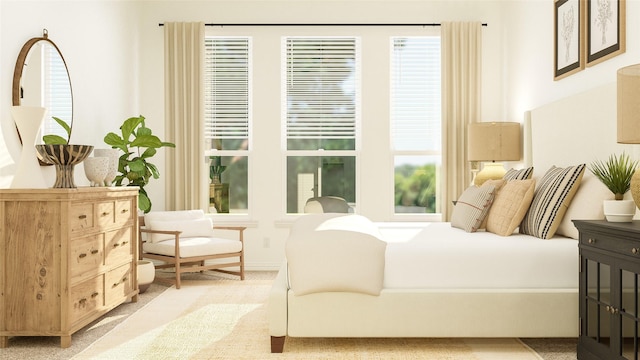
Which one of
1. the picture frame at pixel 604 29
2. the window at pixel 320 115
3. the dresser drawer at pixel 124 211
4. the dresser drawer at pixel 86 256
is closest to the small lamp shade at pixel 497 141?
the picture frame at pixel 604 29

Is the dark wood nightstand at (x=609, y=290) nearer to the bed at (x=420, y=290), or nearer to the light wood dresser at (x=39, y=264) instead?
the bed at (x=420, y=290)

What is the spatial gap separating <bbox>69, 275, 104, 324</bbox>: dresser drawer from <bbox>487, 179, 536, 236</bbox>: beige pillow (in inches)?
102

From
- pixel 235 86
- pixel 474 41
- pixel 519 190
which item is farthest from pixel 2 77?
pixel 474 41

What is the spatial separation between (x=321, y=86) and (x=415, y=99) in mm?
1033

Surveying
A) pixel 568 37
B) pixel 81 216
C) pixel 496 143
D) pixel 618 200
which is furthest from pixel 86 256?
pixel 568 37

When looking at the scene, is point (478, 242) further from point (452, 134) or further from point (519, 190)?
point (452, 134)

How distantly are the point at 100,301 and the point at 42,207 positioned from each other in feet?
2.58

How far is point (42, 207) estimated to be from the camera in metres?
3.10

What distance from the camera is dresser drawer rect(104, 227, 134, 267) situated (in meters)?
3.72

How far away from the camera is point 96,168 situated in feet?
12.5

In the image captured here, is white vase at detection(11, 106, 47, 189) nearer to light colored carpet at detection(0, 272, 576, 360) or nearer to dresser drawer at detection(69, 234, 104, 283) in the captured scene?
dresser drawer at detection(69, 234, 104, 283)

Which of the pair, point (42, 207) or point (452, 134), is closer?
point (42, 207)

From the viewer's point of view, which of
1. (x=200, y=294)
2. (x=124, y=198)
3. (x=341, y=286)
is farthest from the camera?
(x=200, y=294)

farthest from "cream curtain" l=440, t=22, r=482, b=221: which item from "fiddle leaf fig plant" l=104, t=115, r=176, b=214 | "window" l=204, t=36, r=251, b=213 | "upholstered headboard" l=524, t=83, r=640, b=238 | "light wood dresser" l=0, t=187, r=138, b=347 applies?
"light wood dresser" l=0, t=187, r=138, b=347
